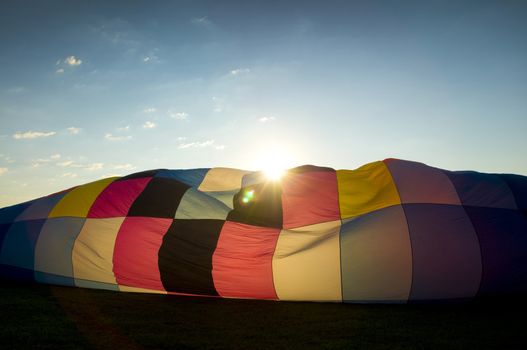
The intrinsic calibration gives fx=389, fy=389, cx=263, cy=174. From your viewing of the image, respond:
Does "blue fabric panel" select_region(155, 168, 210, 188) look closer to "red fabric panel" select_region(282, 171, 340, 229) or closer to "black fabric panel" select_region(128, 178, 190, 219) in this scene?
"black fabric panel" select_region(128, 178, 190, 219)

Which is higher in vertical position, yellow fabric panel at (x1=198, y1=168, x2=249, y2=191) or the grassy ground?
yellow fabric panel at (x1=198, y1=168, x2=249, y2=191)

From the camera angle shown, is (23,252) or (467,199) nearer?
(467,199)

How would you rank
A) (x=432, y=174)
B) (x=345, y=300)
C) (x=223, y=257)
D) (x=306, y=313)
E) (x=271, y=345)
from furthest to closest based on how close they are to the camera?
(x=432, y=174) < (x=223, y=257) < (x=345, y=300) < (x=306, y=313) < (x=271, y=345)

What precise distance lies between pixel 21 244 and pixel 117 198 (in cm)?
119

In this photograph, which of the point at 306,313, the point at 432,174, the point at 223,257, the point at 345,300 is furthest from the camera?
the point at 432,174

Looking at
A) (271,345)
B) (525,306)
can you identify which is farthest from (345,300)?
(525,306)

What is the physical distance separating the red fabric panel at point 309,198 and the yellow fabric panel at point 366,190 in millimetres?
92

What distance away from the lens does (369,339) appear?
2.57m

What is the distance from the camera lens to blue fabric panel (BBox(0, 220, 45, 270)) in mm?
4438

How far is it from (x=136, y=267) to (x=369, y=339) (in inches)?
98.1

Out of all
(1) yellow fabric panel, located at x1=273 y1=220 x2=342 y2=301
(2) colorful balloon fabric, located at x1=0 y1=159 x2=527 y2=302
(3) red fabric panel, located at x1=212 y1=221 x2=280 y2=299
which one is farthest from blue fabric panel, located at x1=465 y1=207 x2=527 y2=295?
(3) red fabric panel, located at x1=212 y1=221 x2=280 y2=299

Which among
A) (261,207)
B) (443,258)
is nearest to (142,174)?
Result: (261,207)

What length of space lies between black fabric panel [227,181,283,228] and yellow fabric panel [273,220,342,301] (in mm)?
425

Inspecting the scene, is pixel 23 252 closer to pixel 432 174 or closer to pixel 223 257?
pixel 223 257
